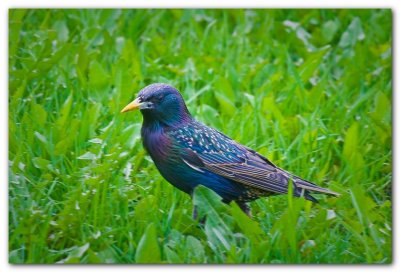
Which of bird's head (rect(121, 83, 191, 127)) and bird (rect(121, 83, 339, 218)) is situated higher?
bird's head (rect(121, 83, 191, 127))

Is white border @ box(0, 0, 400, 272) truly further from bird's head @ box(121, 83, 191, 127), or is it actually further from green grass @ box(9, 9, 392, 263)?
bird's head @ box(121, 83, 191, 127)

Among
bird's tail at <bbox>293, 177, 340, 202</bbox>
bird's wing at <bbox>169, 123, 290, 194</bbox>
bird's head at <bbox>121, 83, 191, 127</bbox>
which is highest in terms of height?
bird's head at <bbox>121, 83, 191, 127</bbox>

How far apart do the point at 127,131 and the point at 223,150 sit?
1.54 feet

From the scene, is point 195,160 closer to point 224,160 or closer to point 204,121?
point 224,160

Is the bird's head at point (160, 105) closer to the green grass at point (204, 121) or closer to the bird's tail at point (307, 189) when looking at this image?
the green grass at point (204, 121)

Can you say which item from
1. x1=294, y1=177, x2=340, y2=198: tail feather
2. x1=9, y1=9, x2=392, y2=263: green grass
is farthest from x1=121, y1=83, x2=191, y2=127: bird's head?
x1=294, y1=177, x2=340, y2=198: tail feather

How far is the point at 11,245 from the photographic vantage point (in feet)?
10.4

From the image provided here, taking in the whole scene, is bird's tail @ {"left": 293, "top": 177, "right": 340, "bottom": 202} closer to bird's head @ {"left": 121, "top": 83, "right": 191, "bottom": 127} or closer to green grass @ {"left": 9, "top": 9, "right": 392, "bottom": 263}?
green grass @ {"left": 9, "top": 9, "right": 392, "bottom": 263}

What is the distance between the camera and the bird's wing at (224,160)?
3.20 meters

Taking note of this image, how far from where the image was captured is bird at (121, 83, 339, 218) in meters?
3.18

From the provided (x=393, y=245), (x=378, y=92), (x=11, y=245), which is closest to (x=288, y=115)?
(x=378, y=92)

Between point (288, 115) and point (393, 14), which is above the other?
point (393, 14)

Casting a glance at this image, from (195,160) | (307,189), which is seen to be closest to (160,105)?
(195,160)

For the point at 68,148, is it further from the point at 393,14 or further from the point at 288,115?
the point at 393,14
